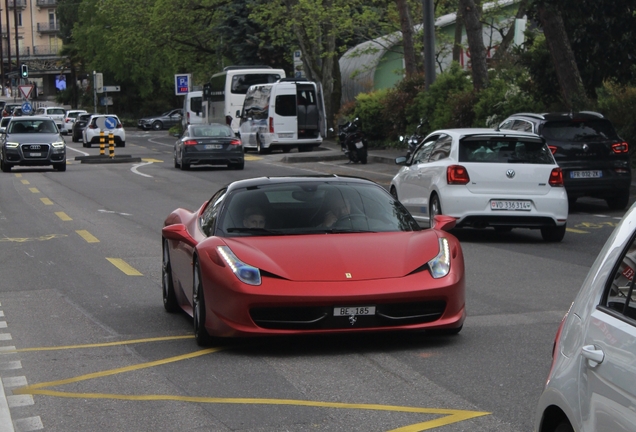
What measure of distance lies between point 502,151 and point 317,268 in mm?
8625

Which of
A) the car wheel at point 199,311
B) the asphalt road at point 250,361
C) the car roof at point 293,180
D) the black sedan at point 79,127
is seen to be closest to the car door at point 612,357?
the asphalt road at point 250,361

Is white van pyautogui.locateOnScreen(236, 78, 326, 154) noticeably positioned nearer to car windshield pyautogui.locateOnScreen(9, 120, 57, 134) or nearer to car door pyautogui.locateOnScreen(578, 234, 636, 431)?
car windshield pyautogui.locateOnScreen(9, 120, 57, 134)

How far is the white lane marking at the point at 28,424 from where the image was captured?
20.9 ft

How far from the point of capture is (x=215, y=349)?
866 cm

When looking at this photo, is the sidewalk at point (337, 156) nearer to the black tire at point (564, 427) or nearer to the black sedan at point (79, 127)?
the black sedan at point (79, 127)

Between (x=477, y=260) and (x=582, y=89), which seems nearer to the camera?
(x=477, y=260)

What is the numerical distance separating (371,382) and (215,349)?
5.49 feet

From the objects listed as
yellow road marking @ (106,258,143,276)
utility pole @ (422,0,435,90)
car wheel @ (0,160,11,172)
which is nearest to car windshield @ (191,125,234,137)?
car wheel @ (0,160,11,172)

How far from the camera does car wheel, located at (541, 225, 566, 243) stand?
16.3m

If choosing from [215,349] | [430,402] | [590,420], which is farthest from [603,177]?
[590,420]

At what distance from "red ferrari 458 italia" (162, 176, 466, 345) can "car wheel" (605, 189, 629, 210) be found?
12527mm

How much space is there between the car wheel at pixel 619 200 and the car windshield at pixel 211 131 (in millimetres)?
16597

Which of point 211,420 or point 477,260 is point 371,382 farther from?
point 477,260

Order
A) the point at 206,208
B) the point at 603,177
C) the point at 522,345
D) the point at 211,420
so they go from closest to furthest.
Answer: the point at 211,420
the point at 522,345
the point at 206,208
the point at 603,177
